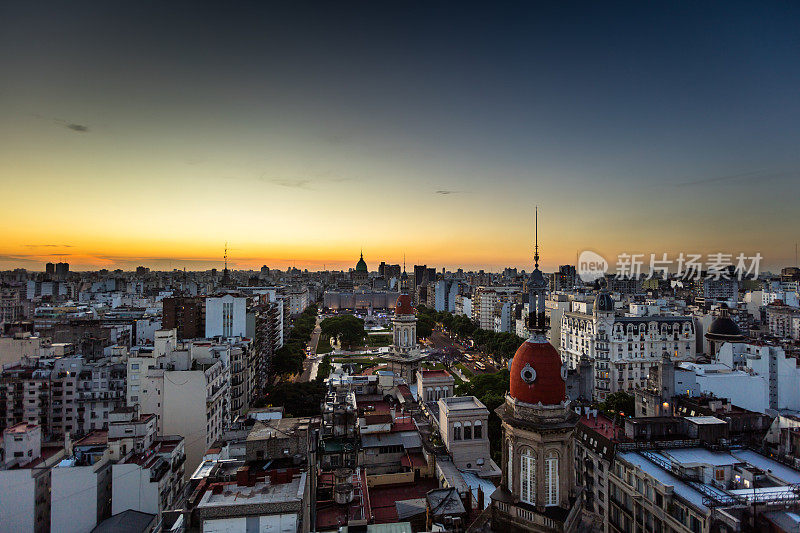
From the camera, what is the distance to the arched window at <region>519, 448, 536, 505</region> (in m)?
18.4

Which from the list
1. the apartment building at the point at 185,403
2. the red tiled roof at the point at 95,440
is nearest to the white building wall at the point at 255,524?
the red tiled roof at the point at 95,440

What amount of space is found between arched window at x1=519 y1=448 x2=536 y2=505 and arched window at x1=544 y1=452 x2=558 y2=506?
450mm

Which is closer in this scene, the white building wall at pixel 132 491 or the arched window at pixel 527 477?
the arched window at pixel 527 477

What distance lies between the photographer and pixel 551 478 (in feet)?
59.9

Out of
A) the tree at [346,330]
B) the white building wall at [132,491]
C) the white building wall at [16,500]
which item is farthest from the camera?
the tree at [346,330]

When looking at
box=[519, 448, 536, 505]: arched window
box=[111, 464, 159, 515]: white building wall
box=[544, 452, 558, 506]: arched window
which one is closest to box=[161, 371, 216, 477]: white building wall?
box=[111, 464, 159, 515]: white building wall

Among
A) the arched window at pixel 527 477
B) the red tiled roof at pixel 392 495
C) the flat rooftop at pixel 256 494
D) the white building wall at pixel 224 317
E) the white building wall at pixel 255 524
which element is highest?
the white building wall at pixel 224 317

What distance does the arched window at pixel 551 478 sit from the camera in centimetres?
1817

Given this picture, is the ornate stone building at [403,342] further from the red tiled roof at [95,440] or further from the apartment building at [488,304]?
the apartment building at [488,304]

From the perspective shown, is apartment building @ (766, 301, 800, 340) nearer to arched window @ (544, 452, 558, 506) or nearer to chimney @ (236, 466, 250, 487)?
arched window @ (544, 452, 558, 506)

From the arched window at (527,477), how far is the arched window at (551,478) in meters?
0.45

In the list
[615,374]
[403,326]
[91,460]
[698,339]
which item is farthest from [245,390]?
[698,339]

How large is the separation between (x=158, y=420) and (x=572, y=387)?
40818 mm

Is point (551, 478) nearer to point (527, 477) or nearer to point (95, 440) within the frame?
point (527, 477)
